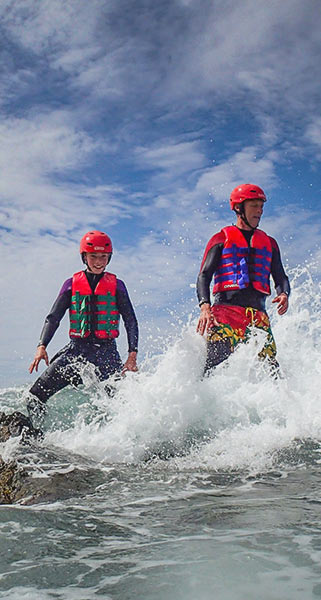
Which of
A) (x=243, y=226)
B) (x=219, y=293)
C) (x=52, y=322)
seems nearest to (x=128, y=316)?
(x=52, y=322)

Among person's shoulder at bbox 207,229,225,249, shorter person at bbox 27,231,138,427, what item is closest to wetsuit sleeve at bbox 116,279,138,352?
shorter person at bbox 27,231,138,427

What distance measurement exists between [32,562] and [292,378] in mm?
4836

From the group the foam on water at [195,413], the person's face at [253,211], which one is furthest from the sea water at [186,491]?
the person's face at [253,211]

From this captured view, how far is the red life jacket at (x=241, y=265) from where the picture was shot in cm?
552

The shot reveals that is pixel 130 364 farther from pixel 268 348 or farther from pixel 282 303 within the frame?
pixel 282 303

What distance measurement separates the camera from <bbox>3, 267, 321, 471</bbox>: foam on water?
5352mm

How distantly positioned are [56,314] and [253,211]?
2681 mm

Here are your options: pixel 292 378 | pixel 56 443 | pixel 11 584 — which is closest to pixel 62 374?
pixel 56 443

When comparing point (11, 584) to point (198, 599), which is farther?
point (11, 584)

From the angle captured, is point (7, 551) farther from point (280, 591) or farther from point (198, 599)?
point (280, 591)

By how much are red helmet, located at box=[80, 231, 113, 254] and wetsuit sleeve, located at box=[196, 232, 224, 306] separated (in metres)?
1.38

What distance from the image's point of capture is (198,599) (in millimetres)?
2012

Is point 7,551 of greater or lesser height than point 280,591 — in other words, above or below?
above

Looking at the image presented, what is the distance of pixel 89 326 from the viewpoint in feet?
20.4
